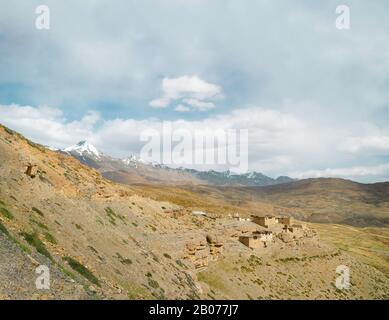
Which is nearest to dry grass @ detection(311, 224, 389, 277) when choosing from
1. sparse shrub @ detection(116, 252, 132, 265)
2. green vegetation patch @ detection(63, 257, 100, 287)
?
sparse shrub @ detection(116, 252, 132, 265)

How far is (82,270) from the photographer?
2755 cm

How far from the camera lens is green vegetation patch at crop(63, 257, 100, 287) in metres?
27.1

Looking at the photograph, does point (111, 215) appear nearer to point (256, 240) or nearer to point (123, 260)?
point (123, 260)

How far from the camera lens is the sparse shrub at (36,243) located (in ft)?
85.0

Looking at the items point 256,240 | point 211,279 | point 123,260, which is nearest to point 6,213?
point 123,260

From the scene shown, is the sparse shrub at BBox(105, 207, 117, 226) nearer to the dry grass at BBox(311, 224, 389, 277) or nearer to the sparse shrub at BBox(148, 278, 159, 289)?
the sparse shrub at BBox(148, 278, 159, 289)

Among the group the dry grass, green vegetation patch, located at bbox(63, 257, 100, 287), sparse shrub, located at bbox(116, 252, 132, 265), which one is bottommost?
the dry grass

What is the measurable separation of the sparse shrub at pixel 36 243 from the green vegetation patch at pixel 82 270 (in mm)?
1900

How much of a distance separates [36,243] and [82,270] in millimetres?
3747

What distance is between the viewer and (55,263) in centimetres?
2545

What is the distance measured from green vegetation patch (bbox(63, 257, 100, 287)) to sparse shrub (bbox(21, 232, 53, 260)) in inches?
74.8
